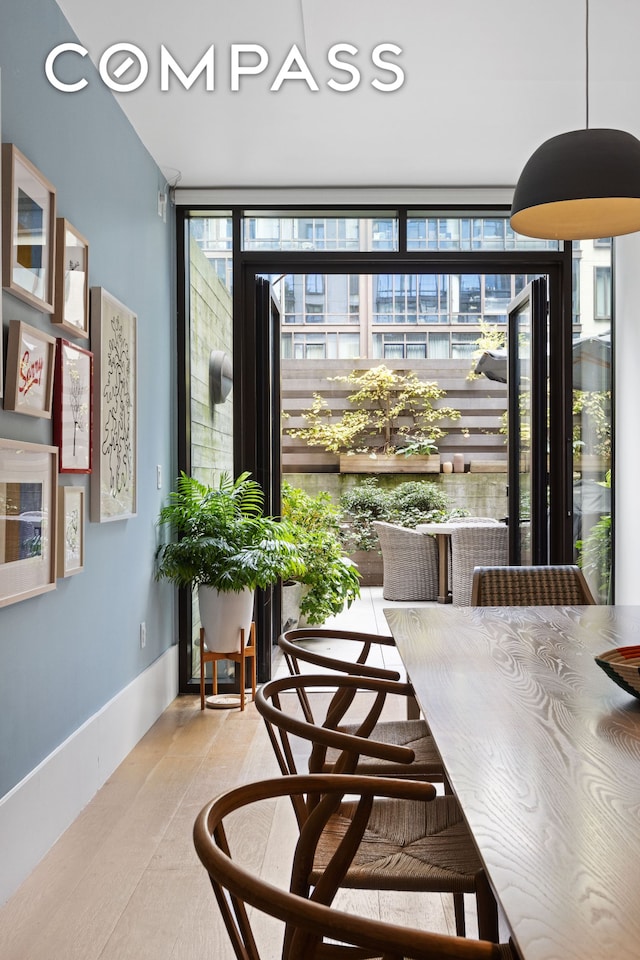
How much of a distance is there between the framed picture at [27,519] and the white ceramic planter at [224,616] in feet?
5.64

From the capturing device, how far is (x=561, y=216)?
8.64ft

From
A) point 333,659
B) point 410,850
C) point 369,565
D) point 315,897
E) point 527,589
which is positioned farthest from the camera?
point 369,565

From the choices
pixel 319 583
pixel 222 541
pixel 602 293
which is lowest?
pixel 319 583

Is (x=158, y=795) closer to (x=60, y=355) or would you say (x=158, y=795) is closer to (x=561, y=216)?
(x=60, y=355)

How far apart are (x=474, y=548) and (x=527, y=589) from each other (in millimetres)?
4169

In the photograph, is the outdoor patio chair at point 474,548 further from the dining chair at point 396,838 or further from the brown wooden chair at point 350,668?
the dining chair at point 396,838

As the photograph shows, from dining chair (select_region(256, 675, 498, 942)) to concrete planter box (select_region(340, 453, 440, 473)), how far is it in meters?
7.69

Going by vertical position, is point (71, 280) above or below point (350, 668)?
above

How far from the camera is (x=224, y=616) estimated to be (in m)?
4.50

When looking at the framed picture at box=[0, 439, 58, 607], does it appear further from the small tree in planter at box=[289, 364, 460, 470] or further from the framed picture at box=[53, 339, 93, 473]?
the small tree in planter at box=[289, 364, 460, 470]

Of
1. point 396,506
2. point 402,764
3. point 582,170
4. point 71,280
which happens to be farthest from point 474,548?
point 402,764

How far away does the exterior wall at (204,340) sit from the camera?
5.01m

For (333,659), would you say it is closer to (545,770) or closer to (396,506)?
(545,770)

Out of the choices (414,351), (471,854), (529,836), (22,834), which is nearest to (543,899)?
(529,836)
